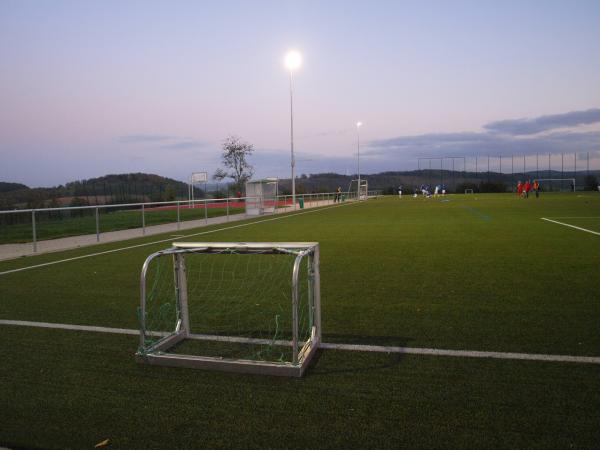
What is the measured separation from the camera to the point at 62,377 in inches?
152

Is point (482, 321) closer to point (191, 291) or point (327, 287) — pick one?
point (327, 287)

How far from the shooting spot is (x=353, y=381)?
370 centimetres

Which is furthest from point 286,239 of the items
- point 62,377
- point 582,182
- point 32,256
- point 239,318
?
point 582,182

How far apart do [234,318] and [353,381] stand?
2169mm

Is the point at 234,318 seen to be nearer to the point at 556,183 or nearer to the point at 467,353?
the point at 467,353

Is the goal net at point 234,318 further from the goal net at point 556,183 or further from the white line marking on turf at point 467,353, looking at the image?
the goal net at point 556,183

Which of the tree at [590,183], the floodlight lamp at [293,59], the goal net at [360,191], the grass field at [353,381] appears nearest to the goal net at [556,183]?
the tree at [590,183]

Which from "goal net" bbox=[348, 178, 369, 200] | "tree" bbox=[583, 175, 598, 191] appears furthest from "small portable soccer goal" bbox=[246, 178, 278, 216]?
"tree" bbox=[583, 175, 598, 191]

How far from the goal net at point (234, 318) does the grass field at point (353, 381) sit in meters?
0.15

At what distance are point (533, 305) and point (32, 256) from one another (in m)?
10.2

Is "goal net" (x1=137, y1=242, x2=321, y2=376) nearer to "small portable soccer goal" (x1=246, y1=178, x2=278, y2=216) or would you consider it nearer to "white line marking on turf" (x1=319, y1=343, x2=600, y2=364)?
"white line marking on turf" (x1=319, y1=343, x2=600, y2=364)

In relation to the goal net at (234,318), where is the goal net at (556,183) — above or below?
above

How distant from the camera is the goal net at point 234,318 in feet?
13.2

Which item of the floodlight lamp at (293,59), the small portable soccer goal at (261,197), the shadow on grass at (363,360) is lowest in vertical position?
the shadow on grass at (363,360)
